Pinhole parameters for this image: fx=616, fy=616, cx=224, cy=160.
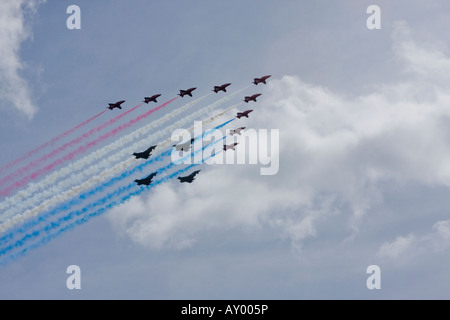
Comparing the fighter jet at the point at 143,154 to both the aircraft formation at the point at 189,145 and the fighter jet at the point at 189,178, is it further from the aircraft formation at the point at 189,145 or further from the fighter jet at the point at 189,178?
the fighter jet at the point at 189,178

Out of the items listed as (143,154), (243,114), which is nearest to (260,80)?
(243,114)

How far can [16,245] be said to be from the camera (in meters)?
134

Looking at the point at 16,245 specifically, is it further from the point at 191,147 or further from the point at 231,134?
the point at 231,134

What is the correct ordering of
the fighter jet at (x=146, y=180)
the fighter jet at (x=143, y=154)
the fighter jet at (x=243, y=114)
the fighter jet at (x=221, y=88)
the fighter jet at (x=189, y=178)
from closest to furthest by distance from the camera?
the fighter jet at (x=143, y=154), the fighter jet at (x=146, y=180), the fighter jet at (x=189, y=178), the fighter jet at (x=221, y=88), the fighter jet at (x=243, y=114)

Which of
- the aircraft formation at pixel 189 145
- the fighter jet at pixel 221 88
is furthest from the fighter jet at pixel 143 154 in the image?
the fighter jet at pixel 221 88

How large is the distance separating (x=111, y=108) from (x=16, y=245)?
133 feet

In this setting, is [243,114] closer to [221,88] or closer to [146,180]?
[221,88]

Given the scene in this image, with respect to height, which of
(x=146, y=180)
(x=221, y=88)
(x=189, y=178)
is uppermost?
(x=221, y=88)

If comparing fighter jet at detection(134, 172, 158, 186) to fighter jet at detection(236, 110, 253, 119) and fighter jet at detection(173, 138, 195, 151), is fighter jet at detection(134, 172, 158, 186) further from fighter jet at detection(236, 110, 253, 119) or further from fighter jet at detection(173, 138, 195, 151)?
fighter jet at detection(236, 110, 253, 119)

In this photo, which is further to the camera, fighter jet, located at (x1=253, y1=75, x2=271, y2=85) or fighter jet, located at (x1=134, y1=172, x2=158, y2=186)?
fighter jet, located at (x1=253, y1=75, x2=271, y2=85)

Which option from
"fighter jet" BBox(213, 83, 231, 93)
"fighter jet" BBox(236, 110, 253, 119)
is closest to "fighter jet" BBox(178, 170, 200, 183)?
"fighter jet" BBox(236, 110, 253, 119)

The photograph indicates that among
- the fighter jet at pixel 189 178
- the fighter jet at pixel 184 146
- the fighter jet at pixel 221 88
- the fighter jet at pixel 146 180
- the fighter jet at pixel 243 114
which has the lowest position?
the fighter jet at pixel 146 180

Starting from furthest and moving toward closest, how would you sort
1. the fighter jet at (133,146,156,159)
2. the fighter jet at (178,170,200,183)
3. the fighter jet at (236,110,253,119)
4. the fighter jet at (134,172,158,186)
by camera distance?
the fighter jet at (236,110,253,119) → the fighter jet at (178,170,200,183) → the fighter jet at (134,172,158,186) → the fighter jet at (133,146,156,159)
